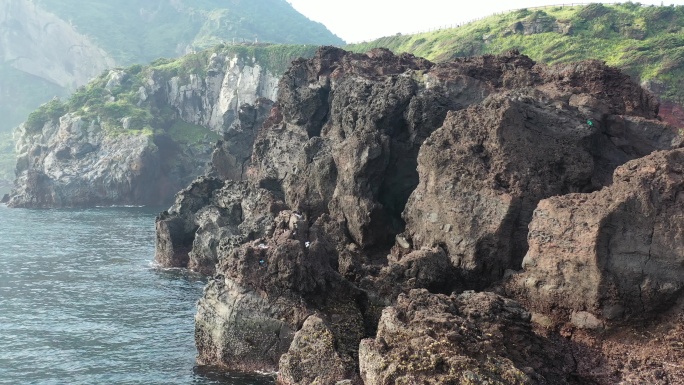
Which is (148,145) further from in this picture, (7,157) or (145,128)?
(7,157)

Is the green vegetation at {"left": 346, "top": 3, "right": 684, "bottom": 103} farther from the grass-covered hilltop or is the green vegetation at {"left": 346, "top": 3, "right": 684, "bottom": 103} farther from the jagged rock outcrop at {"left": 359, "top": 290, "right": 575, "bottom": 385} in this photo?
the jagged rock outcrop at {"left": 359, "top": 290, "right": 575, "bottom": 385}

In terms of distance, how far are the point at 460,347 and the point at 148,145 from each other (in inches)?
4244

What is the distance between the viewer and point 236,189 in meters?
62.8

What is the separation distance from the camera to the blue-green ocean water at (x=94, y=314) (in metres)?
32.1

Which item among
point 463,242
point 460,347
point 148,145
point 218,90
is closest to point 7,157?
point 218,90

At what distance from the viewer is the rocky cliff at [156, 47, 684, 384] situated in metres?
26.1

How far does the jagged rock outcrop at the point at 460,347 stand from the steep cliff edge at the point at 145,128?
6972 cm

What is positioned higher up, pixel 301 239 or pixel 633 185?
pixel 633 185

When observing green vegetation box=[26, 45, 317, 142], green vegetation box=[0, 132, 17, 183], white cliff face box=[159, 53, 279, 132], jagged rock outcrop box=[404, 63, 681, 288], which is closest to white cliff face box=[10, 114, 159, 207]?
green vegetation box=[26, 45, 317, 142]

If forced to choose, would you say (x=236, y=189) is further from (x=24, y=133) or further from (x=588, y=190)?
(x=24, y=133)

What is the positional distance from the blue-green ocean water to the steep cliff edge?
Answer: 108ft

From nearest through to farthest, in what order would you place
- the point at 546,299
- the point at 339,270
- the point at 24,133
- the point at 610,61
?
the point at 546,299 < the point at 339,270 < the point at 610,61 < the point at 24,133

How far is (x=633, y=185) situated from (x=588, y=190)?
330 inches

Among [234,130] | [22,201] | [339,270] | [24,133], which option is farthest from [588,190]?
[24,133]
